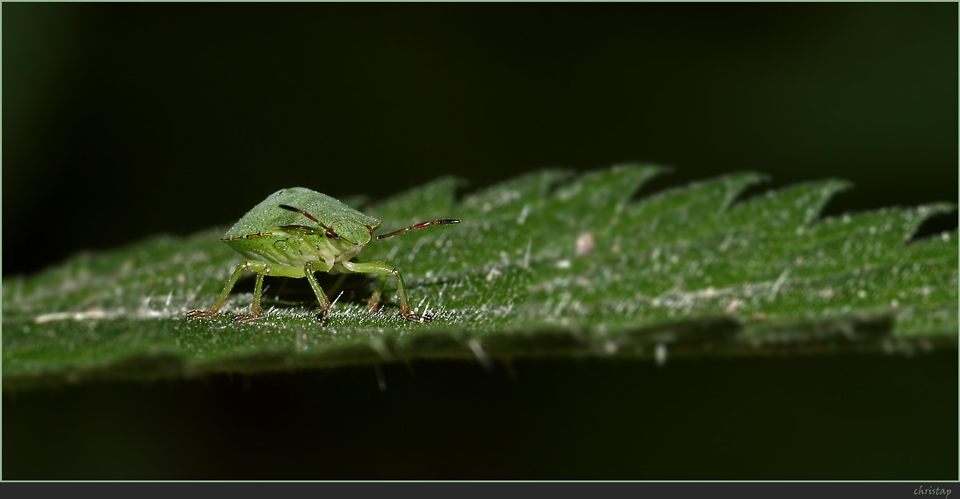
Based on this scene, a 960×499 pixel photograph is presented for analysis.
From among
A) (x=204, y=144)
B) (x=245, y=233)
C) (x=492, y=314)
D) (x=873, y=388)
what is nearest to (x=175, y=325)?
(x=245, y=233)

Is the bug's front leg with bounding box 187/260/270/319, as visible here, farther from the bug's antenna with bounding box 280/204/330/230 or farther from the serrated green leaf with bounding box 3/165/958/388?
the bug's antenna with bounding box 280/204/330/230

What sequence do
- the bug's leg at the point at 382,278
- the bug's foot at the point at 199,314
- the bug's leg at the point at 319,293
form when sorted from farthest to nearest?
1. the bug's foot at the point at 199,314
2. the bug's leg at the point at 382,278
3. the bug's leg at the point at 319,293

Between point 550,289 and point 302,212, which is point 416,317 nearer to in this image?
point 302,212

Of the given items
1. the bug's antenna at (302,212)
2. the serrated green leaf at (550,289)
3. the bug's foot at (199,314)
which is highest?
the bug's antenna at (302,212)

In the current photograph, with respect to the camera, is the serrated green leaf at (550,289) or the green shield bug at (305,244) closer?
the serrated green leaf at (550,289)

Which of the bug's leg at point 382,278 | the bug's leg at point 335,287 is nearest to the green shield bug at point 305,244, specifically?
the bug's leg at point 382,278

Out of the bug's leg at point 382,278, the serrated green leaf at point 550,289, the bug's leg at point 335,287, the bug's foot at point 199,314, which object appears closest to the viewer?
the serrated green leaf at point 550,289

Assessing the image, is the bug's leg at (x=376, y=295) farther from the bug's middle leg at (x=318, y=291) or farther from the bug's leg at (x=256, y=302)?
the bug's leg at (x=256, y=302)

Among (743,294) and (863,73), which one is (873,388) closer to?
(743,294)
